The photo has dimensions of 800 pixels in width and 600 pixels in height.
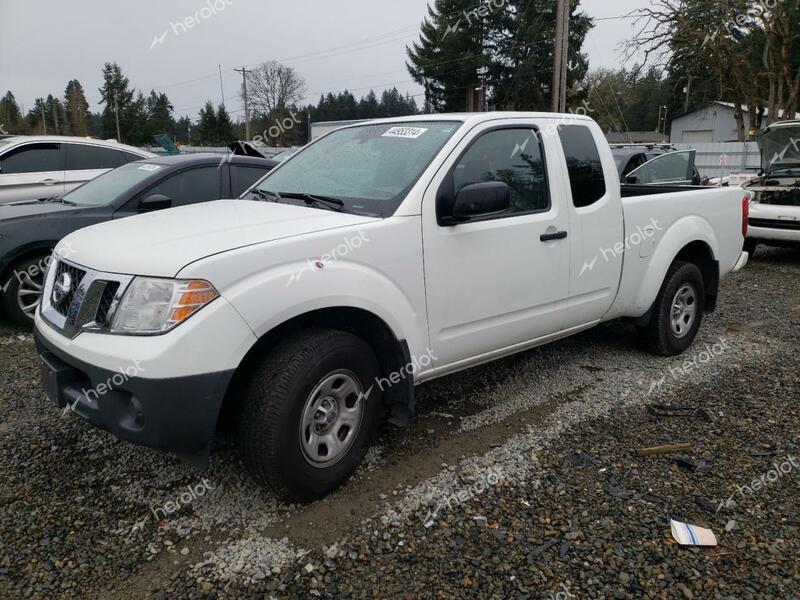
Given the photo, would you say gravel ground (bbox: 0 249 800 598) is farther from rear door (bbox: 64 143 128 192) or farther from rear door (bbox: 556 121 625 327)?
rear door (bbox: 64 143 128 192)

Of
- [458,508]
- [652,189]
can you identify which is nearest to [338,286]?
[458,508]

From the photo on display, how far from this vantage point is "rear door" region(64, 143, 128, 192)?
27.2ft

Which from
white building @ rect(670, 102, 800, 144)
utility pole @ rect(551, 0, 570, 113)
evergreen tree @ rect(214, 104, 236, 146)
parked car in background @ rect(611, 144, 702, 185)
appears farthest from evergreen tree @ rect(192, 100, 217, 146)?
parked car in background @ rect(611, 144, 702, 185)

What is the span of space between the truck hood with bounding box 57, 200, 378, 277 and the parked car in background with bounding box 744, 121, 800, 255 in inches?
321

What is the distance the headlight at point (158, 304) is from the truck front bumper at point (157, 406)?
0.60 ft

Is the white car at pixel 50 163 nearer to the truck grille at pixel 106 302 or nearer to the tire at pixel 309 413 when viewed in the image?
the truck grille at pixel 106 302

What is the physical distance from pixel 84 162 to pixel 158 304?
697 cm

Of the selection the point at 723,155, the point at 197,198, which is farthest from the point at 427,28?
the point at 197,198

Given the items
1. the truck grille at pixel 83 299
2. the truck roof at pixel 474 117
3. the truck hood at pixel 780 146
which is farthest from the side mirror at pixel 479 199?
the truck hood at pixel 780 146

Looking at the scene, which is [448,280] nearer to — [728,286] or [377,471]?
[377,471]

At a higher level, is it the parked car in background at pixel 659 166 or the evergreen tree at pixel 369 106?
the evergreen tree at pixel 369 106

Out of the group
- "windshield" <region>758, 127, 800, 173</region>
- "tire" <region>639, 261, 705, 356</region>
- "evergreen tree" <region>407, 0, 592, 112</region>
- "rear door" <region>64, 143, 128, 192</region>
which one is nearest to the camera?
"tire" <region>639, 261, 705, 356</region>

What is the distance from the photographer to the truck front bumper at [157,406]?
2.42m

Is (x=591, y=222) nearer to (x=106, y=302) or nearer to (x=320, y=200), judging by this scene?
(x=320, y=200)
